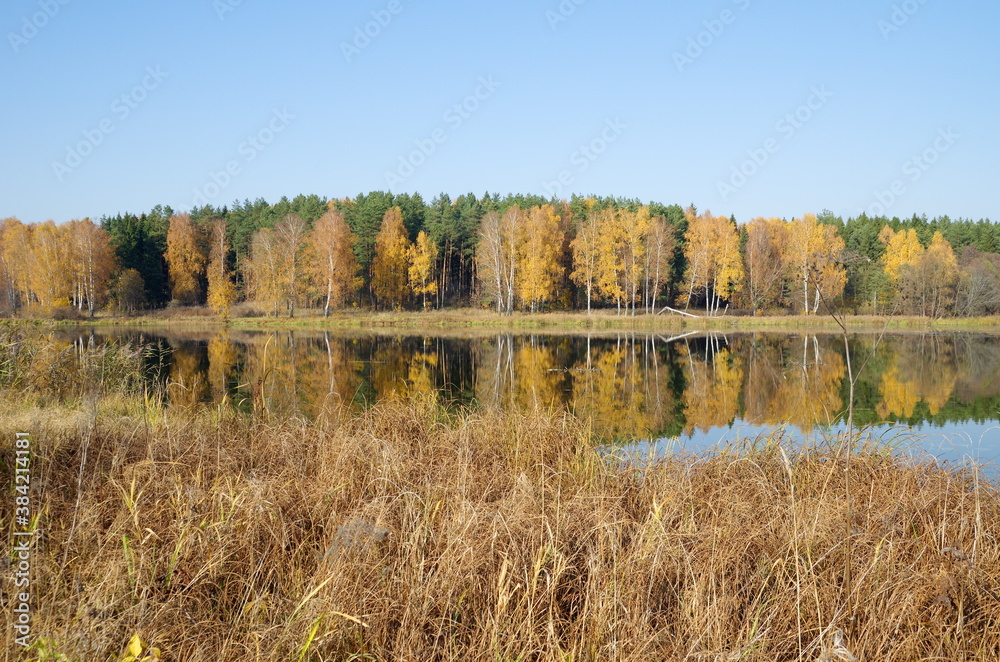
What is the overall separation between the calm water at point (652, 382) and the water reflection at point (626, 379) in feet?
0.20

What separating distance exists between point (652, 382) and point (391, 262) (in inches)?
1472

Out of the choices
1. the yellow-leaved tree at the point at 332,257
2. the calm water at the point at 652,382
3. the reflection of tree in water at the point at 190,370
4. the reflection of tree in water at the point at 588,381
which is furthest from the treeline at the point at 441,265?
the reflection of tree in water at the point at 190,370

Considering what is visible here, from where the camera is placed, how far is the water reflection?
444 inches

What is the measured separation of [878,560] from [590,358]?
69.0 ft

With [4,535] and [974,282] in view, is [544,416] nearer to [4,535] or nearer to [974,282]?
[4,535]

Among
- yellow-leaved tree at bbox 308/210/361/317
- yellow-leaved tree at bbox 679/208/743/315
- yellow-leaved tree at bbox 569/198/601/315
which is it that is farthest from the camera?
yellow-leaved tree at bbox 679/208/743/315

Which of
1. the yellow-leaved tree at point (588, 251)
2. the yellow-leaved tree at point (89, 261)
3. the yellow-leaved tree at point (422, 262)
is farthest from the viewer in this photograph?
the yellow-leaved tree at point (422, 262)

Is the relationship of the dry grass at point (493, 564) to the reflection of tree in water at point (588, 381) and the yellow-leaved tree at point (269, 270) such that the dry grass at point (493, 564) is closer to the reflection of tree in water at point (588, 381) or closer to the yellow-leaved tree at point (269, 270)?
the reflection of tree in water at point (588, 381)

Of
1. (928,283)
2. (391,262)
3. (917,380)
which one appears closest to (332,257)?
(391,262)

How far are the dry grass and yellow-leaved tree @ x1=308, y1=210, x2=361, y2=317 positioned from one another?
1686 inches

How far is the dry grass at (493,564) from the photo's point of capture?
122 inches

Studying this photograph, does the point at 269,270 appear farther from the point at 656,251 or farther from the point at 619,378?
the point at 619,378

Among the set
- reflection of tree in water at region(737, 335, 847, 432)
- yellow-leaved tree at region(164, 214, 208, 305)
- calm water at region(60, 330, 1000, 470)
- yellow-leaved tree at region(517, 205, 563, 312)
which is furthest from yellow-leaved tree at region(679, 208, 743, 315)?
yellow-leaved tree at region(164, 214, 208, 305)

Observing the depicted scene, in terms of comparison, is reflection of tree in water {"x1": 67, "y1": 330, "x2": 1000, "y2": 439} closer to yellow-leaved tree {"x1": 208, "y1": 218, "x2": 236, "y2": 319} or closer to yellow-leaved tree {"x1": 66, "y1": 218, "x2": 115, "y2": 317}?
yellow-leaved tree {"x1": 208, "y1": 218, "x2": 236, "y2": 319}
